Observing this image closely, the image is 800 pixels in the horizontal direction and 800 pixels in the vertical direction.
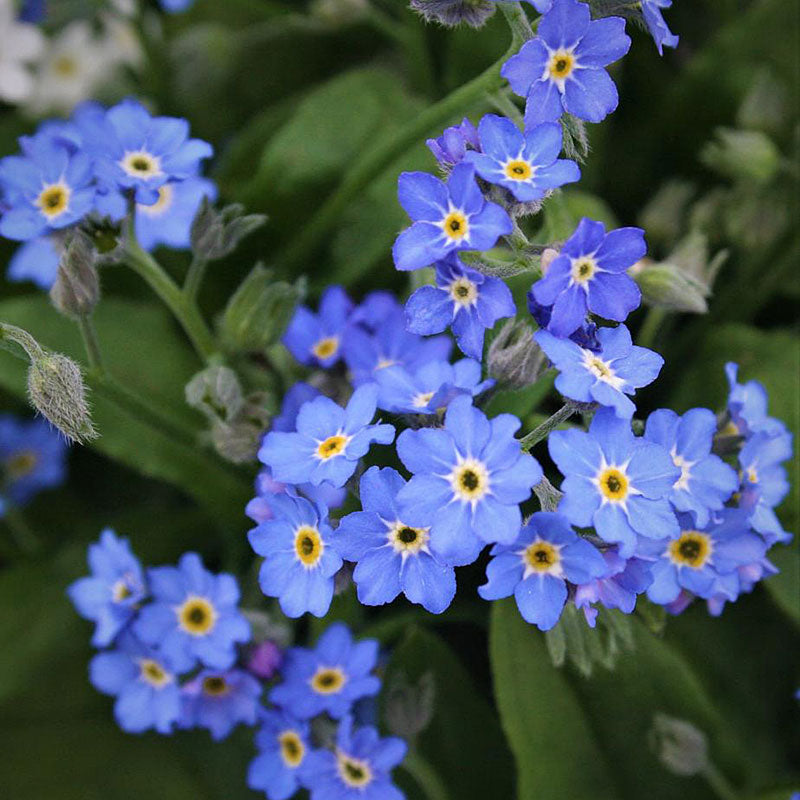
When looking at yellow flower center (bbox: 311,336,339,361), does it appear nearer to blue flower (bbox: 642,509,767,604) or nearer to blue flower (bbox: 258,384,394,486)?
blue flower (bbox: 258,384,394,486)

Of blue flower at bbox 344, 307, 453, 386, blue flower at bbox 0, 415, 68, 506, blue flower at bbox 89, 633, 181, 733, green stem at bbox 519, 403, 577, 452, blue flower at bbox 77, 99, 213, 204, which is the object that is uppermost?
blue flower at bbox 77, 99, 213, 204

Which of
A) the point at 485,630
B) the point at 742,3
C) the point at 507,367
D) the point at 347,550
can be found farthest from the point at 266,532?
the point at 742,3

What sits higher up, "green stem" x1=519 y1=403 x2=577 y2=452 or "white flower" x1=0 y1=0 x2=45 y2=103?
"green stem" x1=519 y1=403 x2=577 y2=452

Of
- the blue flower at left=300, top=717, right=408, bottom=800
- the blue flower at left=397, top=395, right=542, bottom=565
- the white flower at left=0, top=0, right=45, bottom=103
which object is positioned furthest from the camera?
the white flower at left=0, top=0, right=45, bottom=103

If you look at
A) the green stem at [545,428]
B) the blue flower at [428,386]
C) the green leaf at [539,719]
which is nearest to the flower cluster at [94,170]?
the blue flower at [428,386]

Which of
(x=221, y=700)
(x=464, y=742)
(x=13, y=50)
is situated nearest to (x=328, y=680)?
(x=221, y=700)

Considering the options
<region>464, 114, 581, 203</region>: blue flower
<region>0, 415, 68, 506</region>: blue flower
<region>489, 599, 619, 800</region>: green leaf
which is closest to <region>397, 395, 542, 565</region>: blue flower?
<region>464, 114, 581, 203</region>: blue flower

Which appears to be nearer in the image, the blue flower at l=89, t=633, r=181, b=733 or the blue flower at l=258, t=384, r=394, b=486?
the blue flower at l=258, t=384, r=394, b=486
